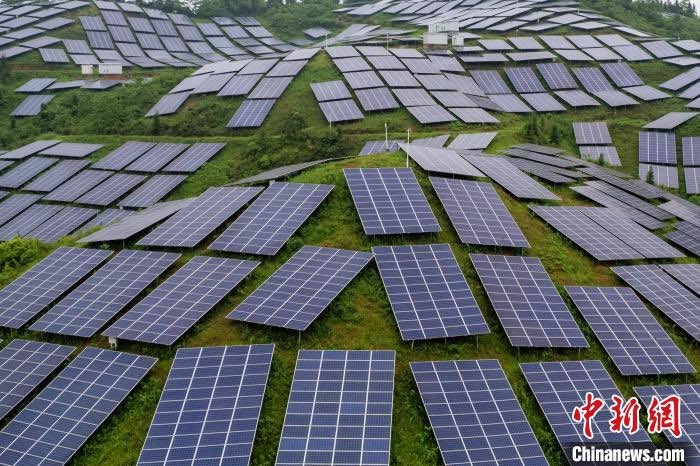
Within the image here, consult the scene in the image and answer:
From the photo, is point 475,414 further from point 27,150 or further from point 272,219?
point 27,150

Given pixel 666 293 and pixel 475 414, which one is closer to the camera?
pixel 475 414

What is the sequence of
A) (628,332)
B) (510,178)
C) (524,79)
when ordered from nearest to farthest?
(628,332) → (510,178) → (524,79)

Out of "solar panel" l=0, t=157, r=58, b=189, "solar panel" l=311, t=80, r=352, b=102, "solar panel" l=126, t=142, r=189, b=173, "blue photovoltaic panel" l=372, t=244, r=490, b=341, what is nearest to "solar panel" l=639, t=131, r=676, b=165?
"solar panel" l=311, t=80, r=352, b=102

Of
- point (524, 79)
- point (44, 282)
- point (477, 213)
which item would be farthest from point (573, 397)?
point (524, 79)

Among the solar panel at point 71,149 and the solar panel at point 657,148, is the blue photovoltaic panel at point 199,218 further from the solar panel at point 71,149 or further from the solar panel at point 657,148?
the solar panel at point 657,148

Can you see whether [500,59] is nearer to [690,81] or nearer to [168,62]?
[690,81]

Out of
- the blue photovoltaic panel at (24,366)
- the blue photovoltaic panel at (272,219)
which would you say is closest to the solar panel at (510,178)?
the blue photovoltaic panel at (272,219)
